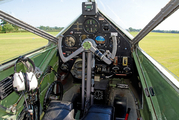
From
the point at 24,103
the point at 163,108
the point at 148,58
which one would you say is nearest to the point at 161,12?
the point at 148,58

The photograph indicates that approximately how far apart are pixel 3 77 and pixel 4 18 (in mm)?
691

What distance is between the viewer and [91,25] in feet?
8.95

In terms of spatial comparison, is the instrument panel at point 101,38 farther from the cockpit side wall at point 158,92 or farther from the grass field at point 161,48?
the grass field at point 161,48

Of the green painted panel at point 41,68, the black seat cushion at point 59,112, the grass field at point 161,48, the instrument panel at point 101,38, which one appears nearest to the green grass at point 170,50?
the grass field at point 161,48

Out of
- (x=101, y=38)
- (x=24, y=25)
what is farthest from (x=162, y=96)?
(x=24, y=25)

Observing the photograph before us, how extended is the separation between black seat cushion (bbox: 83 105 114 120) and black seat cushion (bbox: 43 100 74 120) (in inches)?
8.7

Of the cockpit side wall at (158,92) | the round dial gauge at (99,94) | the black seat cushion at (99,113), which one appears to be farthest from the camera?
the round dial gauge at (99,94)

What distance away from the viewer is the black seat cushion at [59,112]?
1.76 meters

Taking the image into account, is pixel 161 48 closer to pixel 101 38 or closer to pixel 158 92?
pixel 158 92

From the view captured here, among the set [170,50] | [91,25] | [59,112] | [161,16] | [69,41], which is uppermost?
[91,25]

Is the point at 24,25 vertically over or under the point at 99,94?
over

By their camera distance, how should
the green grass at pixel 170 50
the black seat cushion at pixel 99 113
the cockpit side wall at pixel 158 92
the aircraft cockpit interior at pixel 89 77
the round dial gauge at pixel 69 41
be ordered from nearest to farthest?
1. the green grass at pixel 170 50
2. the cockpit side wall at pixel 158 92
3. the aircraft cockpit interior at pixel 89 77
4. the black seat cushion at pixel 99 113
5. the round dial gauge at pixel 69 41

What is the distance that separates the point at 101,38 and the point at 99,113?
4.56 ft

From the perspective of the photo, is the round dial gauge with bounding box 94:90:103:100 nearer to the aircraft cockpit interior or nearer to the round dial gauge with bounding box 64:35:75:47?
the aircraft cockpit interior
